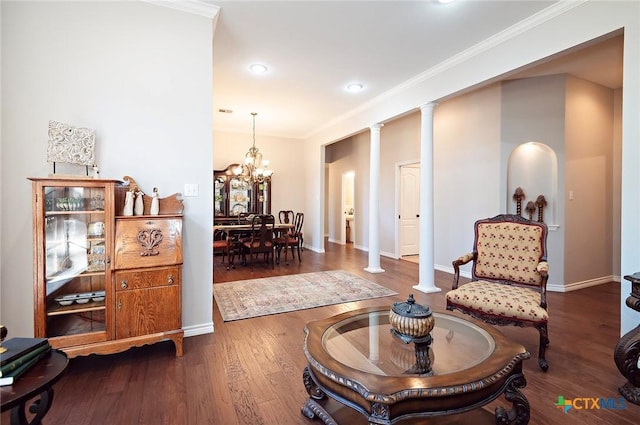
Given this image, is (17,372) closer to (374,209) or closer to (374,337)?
(374,337)

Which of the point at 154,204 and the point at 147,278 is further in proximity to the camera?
the point at 154,204

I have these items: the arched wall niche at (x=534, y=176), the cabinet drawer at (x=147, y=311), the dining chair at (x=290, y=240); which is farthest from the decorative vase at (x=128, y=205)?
the arched wall niche at (x=534, y=176)

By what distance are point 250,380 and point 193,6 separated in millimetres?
3037

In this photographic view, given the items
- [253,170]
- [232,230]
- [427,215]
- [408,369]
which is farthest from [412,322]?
[253,170]

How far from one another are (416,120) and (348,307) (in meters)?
4.14

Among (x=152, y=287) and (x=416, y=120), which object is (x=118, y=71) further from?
(x=416, y=120)

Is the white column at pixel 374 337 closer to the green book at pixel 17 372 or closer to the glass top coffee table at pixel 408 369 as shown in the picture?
the glass top coffee table at pixel 408 369

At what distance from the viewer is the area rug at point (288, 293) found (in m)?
3.45

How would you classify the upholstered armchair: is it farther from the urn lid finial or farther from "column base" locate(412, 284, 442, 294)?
"column base" locate(412, 284, 442, 294)

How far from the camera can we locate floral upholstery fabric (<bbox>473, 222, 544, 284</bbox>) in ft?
8.85

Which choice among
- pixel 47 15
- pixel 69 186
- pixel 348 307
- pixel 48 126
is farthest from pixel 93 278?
pixel 348 307

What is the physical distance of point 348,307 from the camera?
3496 millimetres

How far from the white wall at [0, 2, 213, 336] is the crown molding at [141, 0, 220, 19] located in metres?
0.04

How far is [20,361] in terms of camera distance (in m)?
1.11
